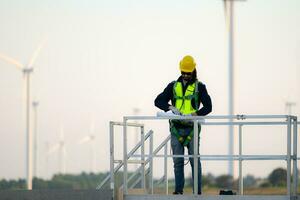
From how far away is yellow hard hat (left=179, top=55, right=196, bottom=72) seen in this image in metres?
18.8

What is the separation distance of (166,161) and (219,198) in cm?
233

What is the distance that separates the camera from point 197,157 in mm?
18172

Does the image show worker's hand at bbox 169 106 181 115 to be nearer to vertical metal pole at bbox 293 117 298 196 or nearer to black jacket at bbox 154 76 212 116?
black jacket at bbox 154 76 212 116

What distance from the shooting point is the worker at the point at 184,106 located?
18.8 metres

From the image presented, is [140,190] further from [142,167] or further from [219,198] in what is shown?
[219,198]

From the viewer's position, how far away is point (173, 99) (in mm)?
19094

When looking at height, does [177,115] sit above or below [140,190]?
above

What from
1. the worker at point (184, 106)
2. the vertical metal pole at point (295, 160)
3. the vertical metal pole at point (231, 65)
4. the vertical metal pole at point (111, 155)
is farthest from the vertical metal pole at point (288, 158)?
the vertical metal pole at point (231, 65)

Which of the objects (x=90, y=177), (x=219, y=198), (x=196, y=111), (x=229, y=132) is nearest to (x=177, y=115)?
(x=196, y=111)

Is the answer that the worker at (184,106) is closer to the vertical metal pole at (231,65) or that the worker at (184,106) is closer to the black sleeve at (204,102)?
the black sleeve at (204,102)

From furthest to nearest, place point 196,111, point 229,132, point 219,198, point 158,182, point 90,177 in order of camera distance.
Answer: point 90,177
point 229,132
point 158,182
point 196,111
point 219,198

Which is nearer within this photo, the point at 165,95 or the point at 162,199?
the point at 162,199

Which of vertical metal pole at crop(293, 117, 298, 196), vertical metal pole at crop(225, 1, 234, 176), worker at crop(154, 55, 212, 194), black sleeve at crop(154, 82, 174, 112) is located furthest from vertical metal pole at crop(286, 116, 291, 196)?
vertical metal pole at crop(225, 1, 234, 176)

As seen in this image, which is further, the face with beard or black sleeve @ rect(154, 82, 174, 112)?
black sleeve @ rect(154, 82, 174, 112)
